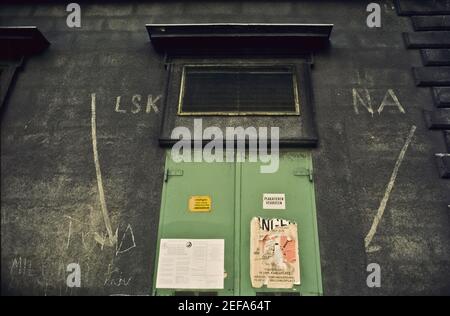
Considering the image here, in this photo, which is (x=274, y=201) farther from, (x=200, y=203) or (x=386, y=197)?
(x=386, y=197)

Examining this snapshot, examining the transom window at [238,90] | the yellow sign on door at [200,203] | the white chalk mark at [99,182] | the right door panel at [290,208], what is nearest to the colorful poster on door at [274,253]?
the right door panel at [290,208]

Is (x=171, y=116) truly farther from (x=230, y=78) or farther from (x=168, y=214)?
(x=168, y=214)

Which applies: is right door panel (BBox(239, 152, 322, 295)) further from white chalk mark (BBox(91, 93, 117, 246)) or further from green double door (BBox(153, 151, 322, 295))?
white chalk mark (BBox(91, 93, 117, 246))

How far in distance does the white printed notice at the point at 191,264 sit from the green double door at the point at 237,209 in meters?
0.07

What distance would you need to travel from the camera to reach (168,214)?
5746 millimetres

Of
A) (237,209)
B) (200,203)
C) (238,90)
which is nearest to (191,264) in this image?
(200,203)

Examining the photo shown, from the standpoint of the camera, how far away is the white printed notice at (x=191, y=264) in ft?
17.3

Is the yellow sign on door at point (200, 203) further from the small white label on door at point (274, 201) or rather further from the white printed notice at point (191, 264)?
the small white label on door at point (274, 201)

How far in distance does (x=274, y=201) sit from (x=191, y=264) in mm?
1698

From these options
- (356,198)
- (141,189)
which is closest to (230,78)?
(141,189)

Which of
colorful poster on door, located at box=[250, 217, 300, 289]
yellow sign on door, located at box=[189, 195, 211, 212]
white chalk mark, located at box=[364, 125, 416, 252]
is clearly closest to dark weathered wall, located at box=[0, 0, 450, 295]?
white chalk mark, located at box=[364, 125, 416, 252]

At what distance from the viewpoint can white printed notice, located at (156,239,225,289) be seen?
17.3ft

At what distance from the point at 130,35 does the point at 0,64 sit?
8.84 feet

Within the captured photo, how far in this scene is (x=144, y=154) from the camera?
6.20 metres
